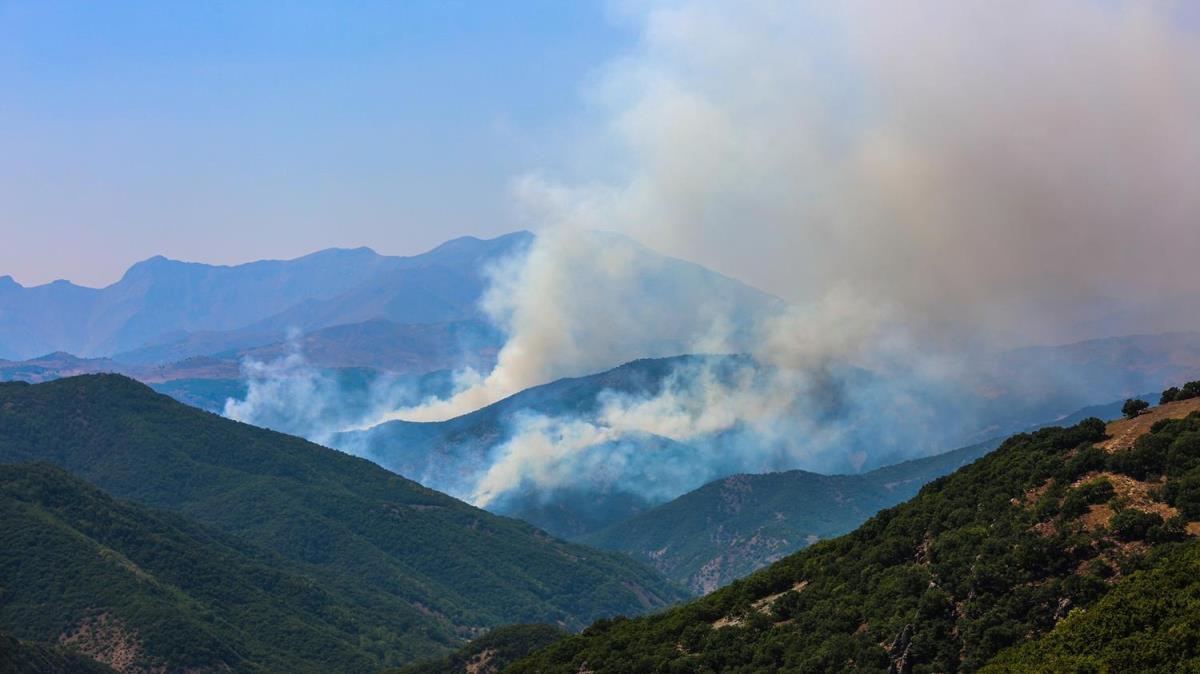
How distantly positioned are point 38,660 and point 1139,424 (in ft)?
457

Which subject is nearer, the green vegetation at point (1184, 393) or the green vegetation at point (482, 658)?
the green vegetation at point (1184, 393)

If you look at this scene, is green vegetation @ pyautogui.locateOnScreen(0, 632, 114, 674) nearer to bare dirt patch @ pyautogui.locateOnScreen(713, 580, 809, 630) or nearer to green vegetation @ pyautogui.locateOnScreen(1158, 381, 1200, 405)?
bare dirt patch @ pyautogui.locateOnScreen(713, 580, 809, 630)

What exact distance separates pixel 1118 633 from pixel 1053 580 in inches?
450

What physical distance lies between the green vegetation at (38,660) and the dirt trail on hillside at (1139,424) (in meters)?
130

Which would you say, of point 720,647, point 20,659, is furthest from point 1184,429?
point 20,659

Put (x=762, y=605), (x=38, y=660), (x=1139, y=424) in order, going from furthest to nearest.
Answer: (x=38, y=660)
(x=762, y=605)
(x=1139, y=424)

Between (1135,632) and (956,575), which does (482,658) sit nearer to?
(956,575)

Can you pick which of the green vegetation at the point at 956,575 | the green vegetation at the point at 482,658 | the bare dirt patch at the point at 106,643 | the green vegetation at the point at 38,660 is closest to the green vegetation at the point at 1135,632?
the green vegetation at the point at 956,575

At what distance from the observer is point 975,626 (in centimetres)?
7438

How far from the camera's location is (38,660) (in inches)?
6083

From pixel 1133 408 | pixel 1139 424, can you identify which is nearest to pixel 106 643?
pixel 1133 408

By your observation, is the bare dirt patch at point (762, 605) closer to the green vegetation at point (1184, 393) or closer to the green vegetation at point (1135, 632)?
the green vegetation at point (1135, 632)

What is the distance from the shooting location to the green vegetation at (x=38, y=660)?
481 feet

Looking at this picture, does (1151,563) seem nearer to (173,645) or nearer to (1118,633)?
(1118,633)
